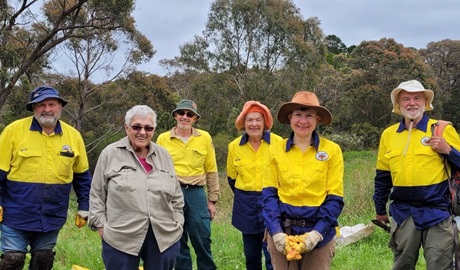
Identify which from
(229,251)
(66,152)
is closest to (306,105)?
(66,152)

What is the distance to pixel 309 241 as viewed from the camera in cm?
294

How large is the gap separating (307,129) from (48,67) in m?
19.0

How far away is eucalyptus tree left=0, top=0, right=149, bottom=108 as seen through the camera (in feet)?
51.9

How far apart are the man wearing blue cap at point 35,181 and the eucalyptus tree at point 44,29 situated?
43.1ft

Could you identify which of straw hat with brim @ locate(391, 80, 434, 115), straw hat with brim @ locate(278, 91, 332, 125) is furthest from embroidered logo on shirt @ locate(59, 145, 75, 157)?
straw hat with brim @ locate(391, 80, 434, 115)

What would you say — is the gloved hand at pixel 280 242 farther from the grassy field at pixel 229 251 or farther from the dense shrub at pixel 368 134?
the dense shrub at pixel 368 134

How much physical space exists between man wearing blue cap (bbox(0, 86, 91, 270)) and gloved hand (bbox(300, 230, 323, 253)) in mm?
2088

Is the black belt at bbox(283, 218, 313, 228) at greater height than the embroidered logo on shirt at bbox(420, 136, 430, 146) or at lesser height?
lesser

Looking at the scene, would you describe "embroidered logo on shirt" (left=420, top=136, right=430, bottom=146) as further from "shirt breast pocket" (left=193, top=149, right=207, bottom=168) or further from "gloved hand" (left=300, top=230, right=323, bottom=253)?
"shirt breast pocket" (left=193, top=149, right=207, bottom=168)

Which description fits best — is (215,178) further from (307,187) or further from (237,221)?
(307,187)

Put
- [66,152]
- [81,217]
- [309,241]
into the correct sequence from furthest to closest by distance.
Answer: [81,217], [66,152], [309,241]

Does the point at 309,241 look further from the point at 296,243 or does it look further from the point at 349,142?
the point at 349,142

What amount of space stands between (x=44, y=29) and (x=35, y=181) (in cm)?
1808

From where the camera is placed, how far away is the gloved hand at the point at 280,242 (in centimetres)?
298
